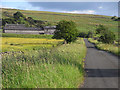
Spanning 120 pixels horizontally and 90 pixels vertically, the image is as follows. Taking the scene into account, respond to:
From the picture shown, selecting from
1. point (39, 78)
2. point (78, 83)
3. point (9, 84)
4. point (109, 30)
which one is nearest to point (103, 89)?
point (78, 83)

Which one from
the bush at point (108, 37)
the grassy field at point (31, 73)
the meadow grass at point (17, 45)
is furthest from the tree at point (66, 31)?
the grassy field at point (31, 73)

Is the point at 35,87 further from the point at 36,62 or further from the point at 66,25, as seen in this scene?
the point at 66,25

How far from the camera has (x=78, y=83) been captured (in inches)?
309

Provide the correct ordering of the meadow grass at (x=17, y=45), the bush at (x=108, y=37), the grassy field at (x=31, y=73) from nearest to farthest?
the grassy field at (x=31, y=73) → the meadow grass at (x=17, y=45) → the bush at (x=108, y=37)

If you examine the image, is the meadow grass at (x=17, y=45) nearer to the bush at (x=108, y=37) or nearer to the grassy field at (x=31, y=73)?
the grassy field at (x=31, y=73)

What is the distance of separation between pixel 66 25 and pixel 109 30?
16503 mm

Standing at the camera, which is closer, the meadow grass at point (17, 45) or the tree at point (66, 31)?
the meadow grass at point (17, 45)

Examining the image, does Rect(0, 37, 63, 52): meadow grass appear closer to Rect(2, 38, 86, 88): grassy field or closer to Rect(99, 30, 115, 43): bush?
Rect(2, 38, 86, 88): grassy field

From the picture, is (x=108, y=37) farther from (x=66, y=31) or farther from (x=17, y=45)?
(x=17, y=45)

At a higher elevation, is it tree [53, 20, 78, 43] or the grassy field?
tree [53, 20, 78, 43]

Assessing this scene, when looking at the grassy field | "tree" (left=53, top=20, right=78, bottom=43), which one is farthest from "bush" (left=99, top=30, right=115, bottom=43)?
the grassy field

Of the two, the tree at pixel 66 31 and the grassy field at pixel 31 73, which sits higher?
the tree at pixel 66 31

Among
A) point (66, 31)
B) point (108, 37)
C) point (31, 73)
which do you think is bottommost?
point (31, 73)

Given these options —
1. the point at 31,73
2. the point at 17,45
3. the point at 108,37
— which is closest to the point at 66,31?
the point at 108,37
